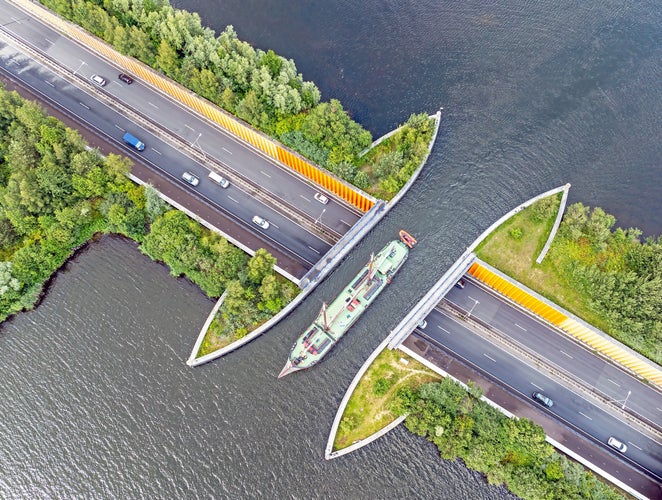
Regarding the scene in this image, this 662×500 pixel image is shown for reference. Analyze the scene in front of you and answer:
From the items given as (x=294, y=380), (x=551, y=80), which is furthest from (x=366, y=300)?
(x=551, y=80)

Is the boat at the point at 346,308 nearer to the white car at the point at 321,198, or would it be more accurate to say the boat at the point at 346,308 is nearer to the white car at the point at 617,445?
the white car at the point at 321,198

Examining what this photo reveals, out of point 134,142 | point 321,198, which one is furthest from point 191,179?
point 321,198

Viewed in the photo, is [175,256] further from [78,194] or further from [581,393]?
[581,393]

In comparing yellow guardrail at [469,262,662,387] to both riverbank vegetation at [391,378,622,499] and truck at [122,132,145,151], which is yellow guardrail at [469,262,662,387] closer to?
riverbank vegetation at [391,378,622,499]

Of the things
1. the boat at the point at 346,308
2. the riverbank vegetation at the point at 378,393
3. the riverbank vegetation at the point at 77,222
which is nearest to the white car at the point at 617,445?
the riverbank vegetation at the point at 378,393

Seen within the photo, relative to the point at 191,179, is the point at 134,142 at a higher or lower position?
lower

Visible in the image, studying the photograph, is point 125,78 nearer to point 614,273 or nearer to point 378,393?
point 378,393
